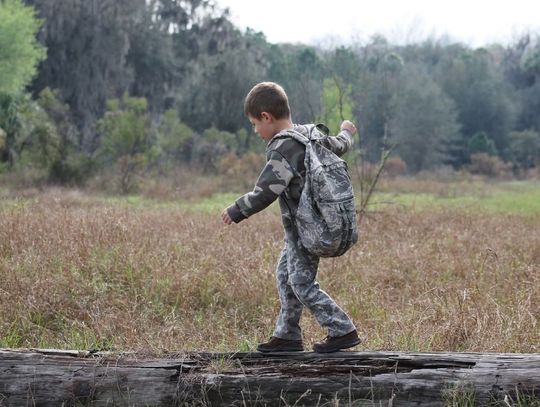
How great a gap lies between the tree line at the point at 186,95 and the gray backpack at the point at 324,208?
583 inches

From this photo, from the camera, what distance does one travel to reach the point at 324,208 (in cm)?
390

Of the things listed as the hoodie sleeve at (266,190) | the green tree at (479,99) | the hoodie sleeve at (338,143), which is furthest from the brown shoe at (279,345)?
the green tree at (479,99)

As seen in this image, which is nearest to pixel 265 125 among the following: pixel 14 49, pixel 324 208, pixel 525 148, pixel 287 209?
pixel 287 209

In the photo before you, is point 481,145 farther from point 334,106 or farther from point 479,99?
point 334,106

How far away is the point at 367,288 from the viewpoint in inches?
288

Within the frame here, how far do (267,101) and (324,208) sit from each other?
67 cm

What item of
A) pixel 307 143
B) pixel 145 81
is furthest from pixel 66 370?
pixel 145 81

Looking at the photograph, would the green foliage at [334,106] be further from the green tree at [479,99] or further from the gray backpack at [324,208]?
the green tree at [479,99]

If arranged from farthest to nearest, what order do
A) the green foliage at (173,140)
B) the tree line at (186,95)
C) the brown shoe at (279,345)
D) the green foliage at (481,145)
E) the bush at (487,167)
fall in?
the green foliage at (481,145) < the bush at (487,167) < the green foliage at (173,140) < the tree line at (186,95) < the brown shoe at (279,345)

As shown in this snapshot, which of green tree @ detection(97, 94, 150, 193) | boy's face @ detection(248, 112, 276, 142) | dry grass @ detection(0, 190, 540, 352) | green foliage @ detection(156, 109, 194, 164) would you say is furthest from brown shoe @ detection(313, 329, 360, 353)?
green foliage @ detection(156, 109, 194, 164)

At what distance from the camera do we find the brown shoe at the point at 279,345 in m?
4.18

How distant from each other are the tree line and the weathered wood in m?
15.1

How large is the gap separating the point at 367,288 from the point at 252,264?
1.23 metres

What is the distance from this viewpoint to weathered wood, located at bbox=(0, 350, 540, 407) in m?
3.66
